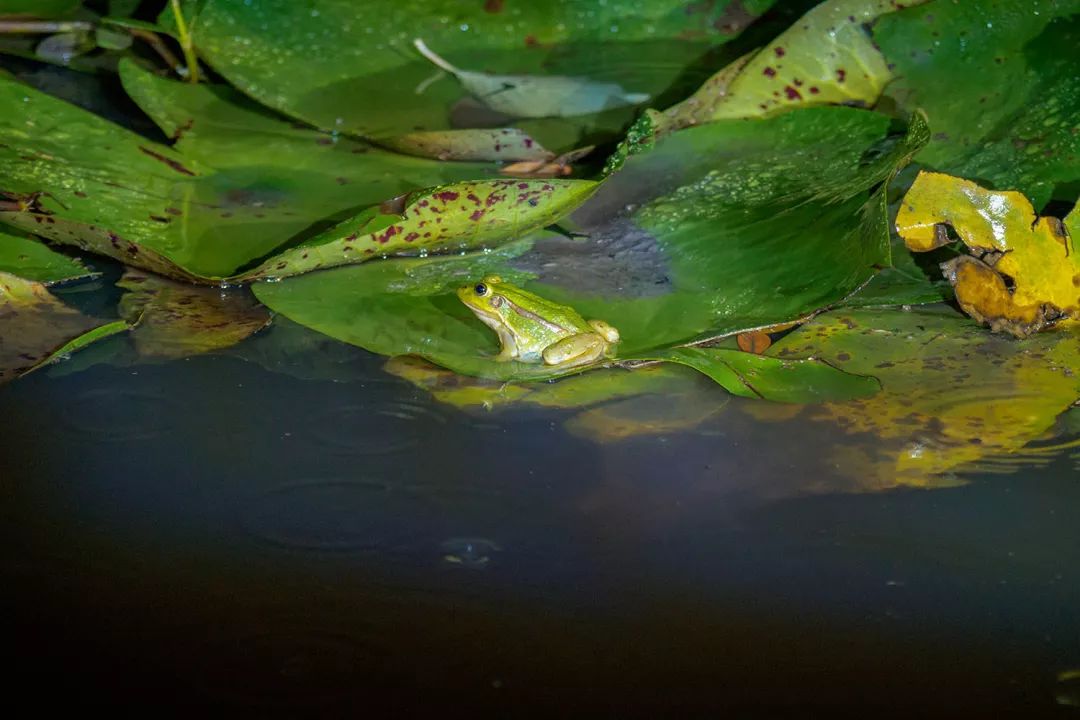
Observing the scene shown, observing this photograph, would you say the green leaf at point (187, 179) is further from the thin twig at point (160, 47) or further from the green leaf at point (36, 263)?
the thin twig at point (160, 47)

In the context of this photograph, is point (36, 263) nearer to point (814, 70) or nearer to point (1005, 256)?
point (814, 70)

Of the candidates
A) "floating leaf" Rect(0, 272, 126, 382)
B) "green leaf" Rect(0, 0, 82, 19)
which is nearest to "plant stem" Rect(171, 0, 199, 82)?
"green leaf" Rect(0, 0, 82, 19)

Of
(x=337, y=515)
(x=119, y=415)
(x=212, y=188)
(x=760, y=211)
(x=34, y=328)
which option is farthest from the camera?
(x=212, y=188)

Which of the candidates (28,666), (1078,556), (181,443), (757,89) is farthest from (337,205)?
(1078,556)

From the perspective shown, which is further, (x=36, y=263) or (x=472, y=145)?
(x=472, y=145)

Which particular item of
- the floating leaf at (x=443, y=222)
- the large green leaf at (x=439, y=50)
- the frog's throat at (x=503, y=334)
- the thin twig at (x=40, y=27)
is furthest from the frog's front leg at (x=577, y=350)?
the thin twig at (x=40, y=27)

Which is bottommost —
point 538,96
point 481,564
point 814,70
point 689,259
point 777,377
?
point 481,564

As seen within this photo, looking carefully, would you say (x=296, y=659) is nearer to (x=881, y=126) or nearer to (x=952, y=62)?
(x=881, y=126)

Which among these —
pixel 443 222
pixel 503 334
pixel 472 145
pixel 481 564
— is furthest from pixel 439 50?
pixel 481 564
